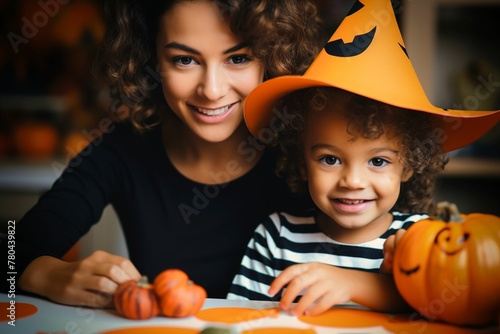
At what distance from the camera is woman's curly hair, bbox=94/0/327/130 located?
0.81 m

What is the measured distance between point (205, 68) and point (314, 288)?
0.36m

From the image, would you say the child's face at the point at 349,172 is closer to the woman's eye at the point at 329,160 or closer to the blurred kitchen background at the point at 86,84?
the woman's eye at the point at 329,160

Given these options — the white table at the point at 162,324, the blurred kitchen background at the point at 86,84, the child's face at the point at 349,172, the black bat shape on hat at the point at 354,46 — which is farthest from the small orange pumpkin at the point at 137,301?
the blurred kitchen background at the point at 86,84

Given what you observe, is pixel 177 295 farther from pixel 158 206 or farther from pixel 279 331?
pixel 158 206

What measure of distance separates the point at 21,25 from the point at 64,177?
3.54ft

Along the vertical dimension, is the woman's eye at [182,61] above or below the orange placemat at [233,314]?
above

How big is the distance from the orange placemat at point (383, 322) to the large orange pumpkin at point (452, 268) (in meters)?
0.01

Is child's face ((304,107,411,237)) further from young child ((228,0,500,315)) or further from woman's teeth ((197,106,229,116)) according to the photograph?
woman's teeth ((197,106,229,116))

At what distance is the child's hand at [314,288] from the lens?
0.65 meters

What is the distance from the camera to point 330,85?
0.66 meters

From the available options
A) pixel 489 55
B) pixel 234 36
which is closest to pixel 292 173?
pixel 234 36

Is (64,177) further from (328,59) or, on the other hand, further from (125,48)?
(328,59)

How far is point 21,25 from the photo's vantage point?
5.99 feet

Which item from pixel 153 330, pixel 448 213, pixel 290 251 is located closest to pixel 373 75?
pixel 448 213
